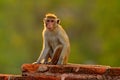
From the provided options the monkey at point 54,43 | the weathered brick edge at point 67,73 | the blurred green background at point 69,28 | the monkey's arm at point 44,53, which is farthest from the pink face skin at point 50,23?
the blurred green background at point 69,28

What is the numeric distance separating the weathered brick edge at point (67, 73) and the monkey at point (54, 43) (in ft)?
5.99

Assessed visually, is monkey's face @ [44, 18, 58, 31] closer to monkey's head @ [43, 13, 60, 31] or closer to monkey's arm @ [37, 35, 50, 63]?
monkey's head @ [43, 13, 60, 31]

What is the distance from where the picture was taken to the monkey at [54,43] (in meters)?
12.9

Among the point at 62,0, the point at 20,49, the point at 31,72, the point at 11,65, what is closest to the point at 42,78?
the point at 31,72

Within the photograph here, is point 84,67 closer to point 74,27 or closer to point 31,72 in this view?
point 31,72

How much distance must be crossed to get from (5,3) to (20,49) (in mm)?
5296

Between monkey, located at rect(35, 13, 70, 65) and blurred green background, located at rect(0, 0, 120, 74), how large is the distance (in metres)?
24.7

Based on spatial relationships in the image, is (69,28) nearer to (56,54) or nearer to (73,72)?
(56,54)

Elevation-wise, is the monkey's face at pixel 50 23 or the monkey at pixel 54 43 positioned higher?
the monkey's face at pixel 50 23

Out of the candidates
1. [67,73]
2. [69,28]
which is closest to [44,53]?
[67,73]

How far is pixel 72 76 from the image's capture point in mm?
10664

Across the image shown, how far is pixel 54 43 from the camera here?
43.3ft

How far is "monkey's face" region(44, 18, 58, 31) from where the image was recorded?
43.2 feet

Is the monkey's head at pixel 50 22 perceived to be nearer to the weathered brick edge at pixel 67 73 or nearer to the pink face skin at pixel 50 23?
the pink face skin at pixel 50 23
